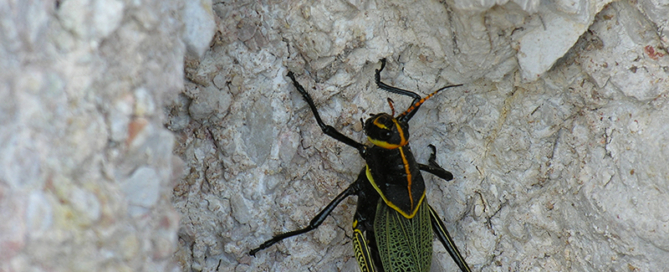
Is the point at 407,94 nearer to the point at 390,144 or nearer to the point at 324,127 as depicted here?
the point at 390,144

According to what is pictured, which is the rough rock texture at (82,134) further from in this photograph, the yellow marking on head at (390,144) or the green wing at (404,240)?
the green wing at (404,240)

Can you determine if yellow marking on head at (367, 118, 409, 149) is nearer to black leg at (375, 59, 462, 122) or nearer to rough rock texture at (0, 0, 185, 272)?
black leg at (375, 59, 462, 122)

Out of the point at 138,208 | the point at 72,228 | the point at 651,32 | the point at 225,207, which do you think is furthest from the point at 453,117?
the point at 72,228

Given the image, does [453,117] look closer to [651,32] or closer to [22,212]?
[651,32]

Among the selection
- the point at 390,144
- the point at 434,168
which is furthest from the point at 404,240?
A: the point at 390,144

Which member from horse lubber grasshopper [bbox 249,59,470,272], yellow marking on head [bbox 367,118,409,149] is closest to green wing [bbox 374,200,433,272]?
horse lubber grasshopper [bbox 249,59,470,272]

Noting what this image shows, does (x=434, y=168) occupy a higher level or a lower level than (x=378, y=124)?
lower

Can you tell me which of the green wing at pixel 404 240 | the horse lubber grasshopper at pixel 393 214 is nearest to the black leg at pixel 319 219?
the horse lubber grasshopper at pixel 393 214
